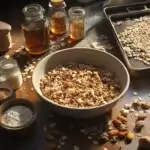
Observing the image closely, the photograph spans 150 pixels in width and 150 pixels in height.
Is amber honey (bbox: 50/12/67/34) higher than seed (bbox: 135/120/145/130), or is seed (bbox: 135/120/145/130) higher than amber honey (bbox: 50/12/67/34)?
amber honey (bbox: 50/12/67/34)

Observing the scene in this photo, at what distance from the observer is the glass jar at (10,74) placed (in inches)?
40.9

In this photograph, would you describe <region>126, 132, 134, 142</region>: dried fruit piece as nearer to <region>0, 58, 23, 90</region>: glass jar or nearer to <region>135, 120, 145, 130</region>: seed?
<region>135, 120, 145, 130</region>: seed

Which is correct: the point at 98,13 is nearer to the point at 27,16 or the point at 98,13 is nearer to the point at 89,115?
the point at 27,16

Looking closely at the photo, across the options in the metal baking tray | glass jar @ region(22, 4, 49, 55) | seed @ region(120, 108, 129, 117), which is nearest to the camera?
seed @ region(120, 108, 129, 117)

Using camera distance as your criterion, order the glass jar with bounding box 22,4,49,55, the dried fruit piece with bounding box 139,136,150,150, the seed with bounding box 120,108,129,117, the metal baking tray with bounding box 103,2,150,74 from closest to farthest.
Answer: the dried fruit piece with bounding box 139,136,150,150
the seed with bounding box 120,108,129,117
the glass jar with bounding box 22,4,49,55
the metal baking tray with bounding box 103,2,150,74

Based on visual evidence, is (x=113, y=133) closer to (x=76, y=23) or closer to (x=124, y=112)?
(x=124, y=112)

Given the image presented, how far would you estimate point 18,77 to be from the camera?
106 centimetres

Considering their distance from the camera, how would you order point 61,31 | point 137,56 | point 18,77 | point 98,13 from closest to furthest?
point 18,77 → point 137,56 → point 61,31 → point 98,13

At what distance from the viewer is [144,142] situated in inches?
34.6

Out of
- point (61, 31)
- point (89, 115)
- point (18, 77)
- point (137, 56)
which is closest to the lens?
point (89, 115)

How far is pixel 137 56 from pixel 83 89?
25cm

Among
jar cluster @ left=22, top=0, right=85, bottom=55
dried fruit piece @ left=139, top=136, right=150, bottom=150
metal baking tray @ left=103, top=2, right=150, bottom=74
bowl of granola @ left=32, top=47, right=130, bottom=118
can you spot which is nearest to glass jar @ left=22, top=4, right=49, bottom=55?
jar cluster @ left=22, top=0, right=85, bottom=55

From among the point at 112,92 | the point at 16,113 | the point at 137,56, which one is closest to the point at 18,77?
the point at 16,113

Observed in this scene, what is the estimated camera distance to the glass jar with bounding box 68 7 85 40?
3.98 ft
